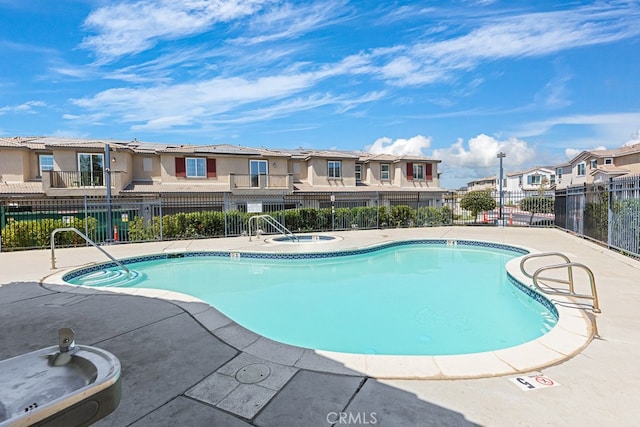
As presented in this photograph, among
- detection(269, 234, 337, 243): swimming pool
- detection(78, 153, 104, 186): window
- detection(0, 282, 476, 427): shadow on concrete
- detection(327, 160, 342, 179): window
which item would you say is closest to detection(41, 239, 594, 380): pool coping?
detection(0, 282, 476, 427): shadow on concrete

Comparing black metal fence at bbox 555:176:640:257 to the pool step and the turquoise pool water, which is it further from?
the pool step

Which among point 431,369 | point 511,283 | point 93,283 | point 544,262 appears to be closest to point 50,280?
point 93,283

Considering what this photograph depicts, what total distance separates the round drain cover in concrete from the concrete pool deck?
0.06 ft

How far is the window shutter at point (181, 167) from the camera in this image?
22.3m

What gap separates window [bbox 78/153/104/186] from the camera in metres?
20.2

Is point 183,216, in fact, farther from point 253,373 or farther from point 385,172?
point 385,172

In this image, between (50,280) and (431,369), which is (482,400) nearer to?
(431,369)

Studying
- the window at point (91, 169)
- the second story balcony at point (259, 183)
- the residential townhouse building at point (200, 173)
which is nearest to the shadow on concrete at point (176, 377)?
the residential townhouse building at point (200, 173)

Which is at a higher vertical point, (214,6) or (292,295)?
(214,6)

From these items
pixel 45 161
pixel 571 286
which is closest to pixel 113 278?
pixel 571 286

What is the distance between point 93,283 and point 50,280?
1.10 m

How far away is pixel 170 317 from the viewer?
15.3ft

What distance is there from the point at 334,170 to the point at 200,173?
33.5ft

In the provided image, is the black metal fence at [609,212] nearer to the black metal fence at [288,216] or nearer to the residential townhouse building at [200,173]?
the black metal fence at [288,216]
